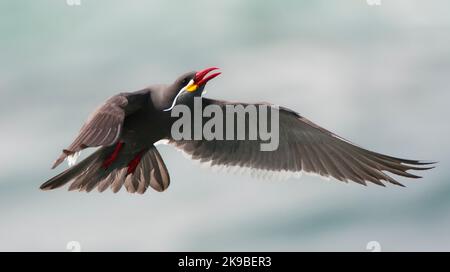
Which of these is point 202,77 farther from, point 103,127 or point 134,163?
point 134,163

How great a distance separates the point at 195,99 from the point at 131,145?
1138 millimetres

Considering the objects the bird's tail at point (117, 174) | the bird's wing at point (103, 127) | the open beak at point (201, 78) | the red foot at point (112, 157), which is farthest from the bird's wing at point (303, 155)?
the bird's wing at point (103, 127)

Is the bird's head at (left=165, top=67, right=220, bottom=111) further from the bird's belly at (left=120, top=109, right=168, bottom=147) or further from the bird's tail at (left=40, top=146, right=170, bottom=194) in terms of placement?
the bird's tail at (left=40, top=146, right=170, bottom=194)

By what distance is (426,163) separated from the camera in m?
10.9

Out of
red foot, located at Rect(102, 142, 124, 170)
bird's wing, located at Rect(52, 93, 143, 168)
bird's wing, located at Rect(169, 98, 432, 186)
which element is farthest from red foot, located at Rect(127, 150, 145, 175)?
bird's wing, located at Rect(52, 93, 143, 168)

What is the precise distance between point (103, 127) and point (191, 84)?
1612 millimetres

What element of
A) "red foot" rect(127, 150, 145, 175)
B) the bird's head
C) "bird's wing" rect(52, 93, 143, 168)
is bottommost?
"bird's wing" rect(52, 93, 143, 168)

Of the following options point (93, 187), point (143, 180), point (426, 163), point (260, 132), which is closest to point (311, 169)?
point (260, 132)

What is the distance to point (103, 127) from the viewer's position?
32.4 ft

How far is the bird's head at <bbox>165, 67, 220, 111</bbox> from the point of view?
1082cm

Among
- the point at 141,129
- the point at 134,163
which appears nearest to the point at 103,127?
the point at 141,129

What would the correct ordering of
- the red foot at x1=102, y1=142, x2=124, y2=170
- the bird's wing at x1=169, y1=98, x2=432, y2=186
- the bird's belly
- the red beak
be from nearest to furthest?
the red beak → the bird's belly → the red foot at x1=102, y1=142, x2=124, y2=170 → the bird's wing at x1=169, y1=98, x2=432, y2=186

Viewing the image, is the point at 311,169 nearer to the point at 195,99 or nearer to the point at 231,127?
the point at 231,127

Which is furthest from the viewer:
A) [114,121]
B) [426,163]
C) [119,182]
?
[119,182]
